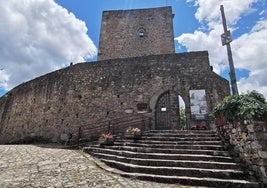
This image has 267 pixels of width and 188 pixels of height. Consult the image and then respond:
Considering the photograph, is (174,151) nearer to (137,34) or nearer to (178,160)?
(178,160)

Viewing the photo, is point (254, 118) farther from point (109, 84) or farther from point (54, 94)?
point (54, 94)

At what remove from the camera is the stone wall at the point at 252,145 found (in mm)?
3574

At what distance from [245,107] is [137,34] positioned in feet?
44.5

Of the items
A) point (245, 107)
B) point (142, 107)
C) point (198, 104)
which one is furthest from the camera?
point (142, 107)

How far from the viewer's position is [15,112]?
48.3 ft

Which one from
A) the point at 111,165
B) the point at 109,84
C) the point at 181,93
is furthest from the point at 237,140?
the point at 109,84

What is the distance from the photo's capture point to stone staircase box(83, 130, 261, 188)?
3793mm

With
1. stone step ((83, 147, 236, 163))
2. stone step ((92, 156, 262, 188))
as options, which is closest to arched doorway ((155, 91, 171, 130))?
stone step ((83, 147, 236, 163))

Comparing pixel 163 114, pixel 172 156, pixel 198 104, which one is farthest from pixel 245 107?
pixel 163 114

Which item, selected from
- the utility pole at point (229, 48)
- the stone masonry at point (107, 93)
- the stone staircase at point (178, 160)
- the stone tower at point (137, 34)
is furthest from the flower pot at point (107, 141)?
the stone tower at point (137, 34)

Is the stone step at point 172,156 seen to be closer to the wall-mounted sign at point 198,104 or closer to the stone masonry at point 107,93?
the stone masonry at point 107,93

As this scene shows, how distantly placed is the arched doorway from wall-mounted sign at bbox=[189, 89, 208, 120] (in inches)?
45.9

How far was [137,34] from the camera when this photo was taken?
1631 centimetres

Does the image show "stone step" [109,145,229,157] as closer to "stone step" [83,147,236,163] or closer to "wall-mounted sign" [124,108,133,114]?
"stone step" [83,147,236,163]
